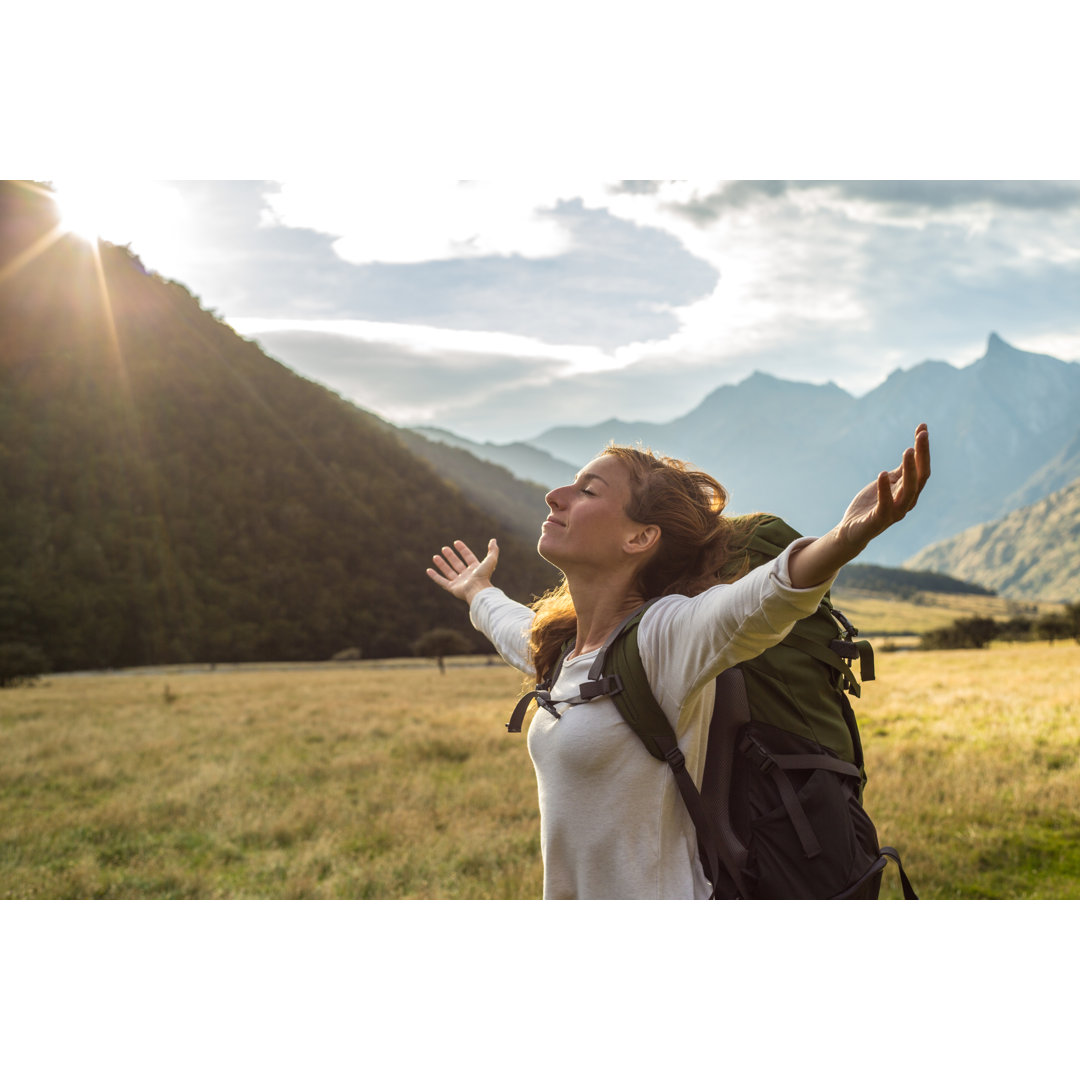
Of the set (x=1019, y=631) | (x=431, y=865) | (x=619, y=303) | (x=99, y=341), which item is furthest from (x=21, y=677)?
(x=99, y=341)

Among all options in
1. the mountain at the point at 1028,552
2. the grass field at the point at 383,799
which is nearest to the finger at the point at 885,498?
the grass field at the point at 383,799

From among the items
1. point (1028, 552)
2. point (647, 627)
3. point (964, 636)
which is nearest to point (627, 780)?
point (647, 627)

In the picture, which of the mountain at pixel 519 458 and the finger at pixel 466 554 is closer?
the finger at pixel 466 554

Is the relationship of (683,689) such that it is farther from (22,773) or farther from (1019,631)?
(1019,631)

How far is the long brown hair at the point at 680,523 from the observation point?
1470mm

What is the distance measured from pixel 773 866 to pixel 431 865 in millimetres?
3682

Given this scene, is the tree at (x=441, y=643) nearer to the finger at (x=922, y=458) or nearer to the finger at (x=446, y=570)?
the finger at (x=446, y=570)

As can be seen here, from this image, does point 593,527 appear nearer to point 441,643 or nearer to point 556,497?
point 556,497

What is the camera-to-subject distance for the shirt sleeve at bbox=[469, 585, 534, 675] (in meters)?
1.88

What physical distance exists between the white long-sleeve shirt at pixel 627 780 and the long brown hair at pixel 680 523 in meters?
0.19

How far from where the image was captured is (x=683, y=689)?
1219 millimetres

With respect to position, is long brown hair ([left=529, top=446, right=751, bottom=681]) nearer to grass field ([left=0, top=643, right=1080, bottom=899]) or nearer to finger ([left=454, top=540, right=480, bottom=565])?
finger ([left=454, top=540, right=480, bottom=565])

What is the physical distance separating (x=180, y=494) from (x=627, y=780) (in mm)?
58171

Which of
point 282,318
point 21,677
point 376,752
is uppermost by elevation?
point 282,318
